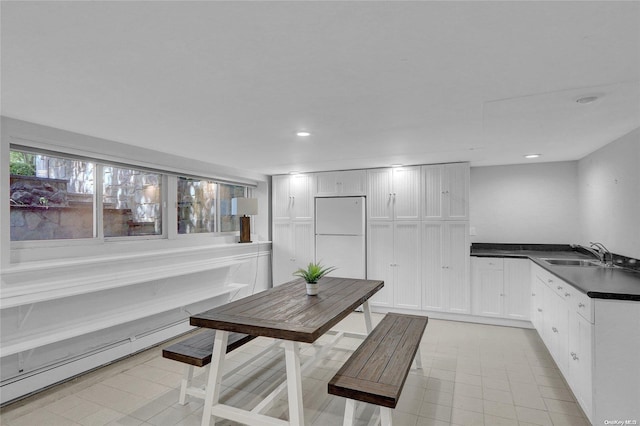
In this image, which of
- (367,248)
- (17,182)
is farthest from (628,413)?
(17,182)

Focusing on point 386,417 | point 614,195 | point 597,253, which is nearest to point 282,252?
point 386,417

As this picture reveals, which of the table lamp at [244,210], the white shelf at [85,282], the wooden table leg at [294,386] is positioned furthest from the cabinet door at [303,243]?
the wooden table leg at [294,386]

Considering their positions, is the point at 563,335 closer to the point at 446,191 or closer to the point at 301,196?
the point at 446,191

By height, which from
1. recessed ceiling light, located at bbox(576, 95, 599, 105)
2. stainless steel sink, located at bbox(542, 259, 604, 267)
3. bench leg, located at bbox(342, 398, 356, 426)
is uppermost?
recessed ceiling light, located at bbox(576, 95, 599, 105)

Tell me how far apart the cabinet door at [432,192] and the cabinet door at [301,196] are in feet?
5.86

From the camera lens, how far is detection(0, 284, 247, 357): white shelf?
2.56 metres

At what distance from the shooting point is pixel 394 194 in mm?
4934

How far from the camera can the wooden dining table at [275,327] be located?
6.75 ft

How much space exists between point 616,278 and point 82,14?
12.4 ft

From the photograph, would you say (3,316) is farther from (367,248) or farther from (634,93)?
(634,93)

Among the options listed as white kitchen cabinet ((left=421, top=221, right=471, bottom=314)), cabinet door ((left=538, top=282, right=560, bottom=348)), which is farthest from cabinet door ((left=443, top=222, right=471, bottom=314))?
cabinet door ((left=538, top=282, right=560, bottom=348))

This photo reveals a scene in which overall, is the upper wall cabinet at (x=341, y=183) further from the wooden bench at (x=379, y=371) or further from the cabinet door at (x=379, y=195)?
the wooden bench at (x=379, y=371)

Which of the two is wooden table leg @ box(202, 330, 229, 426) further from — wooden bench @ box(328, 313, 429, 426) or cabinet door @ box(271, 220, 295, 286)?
cabinet door @ box(271, 220, 295, 286)

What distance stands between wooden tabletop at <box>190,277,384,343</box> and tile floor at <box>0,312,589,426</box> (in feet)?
2.51
